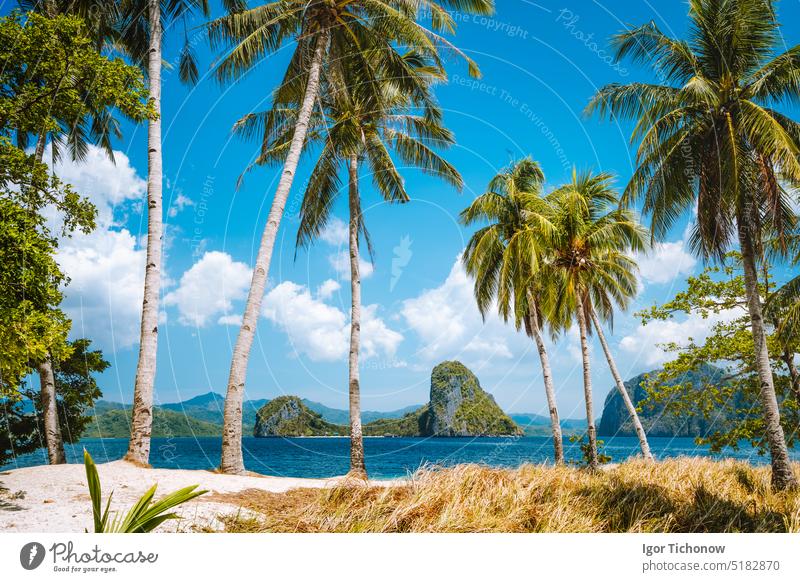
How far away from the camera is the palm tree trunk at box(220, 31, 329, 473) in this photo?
805 centimetres

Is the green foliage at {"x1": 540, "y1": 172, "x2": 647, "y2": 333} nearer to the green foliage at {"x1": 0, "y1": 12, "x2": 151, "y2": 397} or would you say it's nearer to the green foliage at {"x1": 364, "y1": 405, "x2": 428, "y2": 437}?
the green foliage at {"x1": 0, "y1": 12, "x2": 151, "y2": 397}

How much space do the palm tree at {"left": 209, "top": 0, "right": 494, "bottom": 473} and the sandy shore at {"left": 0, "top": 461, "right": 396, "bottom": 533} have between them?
2579 millimetres

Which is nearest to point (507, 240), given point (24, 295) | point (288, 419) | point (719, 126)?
point (719, 126)

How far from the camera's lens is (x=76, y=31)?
5.43 meters

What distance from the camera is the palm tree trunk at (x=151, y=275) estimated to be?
7750 millimetres

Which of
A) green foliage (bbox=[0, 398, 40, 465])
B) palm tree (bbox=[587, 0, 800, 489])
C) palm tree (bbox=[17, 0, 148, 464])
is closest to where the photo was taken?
palm tree (bbox=[587, 0, 800, 489])

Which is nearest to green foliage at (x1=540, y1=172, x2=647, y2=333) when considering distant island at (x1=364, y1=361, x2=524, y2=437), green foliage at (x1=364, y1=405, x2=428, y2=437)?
distant island at (x1=364, y1=361, x2=524, y2=437)

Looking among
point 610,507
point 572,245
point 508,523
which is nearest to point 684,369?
point 572,245

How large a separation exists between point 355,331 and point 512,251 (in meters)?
6.33

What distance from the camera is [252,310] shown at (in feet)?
29.0

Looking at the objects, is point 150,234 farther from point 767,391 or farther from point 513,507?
point 767,391
